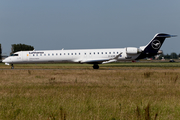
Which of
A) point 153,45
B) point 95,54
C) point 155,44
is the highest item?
point 155,44

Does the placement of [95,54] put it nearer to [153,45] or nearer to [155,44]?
[153,45]

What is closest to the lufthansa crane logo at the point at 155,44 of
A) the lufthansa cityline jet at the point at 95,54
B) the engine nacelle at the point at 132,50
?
the lufthansa cityline jet at the point at 95,54

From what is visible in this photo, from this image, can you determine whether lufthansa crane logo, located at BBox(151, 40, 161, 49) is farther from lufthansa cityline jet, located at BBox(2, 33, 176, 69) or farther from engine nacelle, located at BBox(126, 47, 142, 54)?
engine nacelle, located at BBox(126, 47, 142, 54)

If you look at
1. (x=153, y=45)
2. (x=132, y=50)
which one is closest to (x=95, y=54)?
(x=132, y=50)

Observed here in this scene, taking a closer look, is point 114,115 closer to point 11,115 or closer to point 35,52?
point 11,115

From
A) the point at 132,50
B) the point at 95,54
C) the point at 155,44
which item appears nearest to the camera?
the point at 132,50

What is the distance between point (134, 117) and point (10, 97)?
549cm

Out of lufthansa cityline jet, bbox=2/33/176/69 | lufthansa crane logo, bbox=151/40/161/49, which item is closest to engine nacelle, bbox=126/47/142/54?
lufthansa cityline jet, bbox=2/33/176/69

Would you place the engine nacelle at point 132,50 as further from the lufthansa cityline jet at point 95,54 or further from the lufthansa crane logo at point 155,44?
the lufthansa crane logo at point 155,44

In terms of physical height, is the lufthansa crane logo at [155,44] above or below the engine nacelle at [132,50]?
above

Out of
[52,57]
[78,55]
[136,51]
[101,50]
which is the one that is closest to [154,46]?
[136,51]

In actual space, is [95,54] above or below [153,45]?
below

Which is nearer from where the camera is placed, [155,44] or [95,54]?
[95,54]

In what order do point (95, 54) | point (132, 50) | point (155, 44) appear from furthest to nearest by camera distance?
point (155, 44)
point (95, 54)
point (132, 50)
